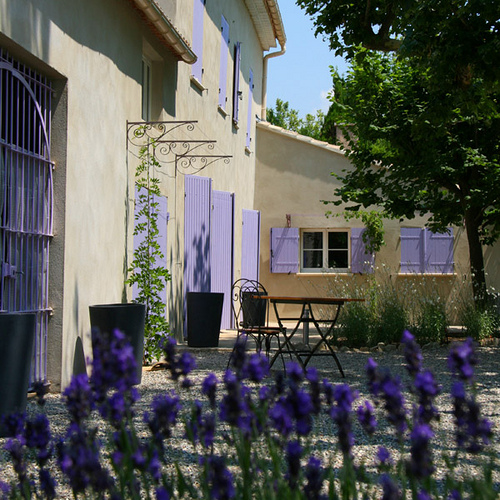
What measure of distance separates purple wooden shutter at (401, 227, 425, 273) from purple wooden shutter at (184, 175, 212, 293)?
585cm

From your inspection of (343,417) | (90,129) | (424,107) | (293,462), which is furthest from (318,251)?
(293,462)

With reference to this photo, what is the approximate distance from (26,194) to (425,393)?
477 cm

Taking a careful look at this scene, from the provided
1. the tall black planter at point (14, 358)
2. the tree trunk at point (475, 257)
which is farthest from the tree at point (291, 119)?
the tall black planter at point (14, 358)

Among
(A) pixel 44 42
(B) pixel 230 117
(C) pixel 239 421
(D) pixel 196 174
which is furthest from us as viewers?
(B) pixel 230 117

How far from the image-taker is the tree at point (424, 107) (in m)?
7.59

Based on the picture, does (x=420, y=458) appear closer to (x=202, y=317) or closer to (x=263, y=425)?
(x=263, y=425)

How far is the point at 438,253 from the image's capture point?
53.4 ft

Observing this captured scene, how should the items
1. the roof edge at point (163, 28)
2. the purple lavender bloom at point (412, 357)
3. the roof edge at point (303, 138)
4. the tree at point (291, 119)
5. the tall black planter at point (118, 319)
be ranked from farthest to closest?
the tree at point (291, 119), the roof edge at point (303, 138), the roof edge at point (163, 28), the tall black planter at point (118, 319), the purple lavender bloom at point (412, 357)

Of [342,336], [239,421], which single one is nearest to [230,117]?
[342,336]

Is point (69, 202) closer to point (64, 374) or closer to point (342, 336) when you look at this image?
point (64, 374)

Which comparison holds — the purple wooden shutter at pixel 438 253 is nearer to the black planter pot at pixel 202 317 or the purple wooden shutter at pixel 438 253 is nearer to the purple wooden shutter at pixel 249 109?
the purple wooden shutter at pixel 249 109

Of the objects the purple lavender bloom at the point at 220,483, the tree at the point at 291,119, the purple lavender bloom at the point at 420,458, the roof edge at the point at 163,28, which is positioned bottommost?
the purple lavender bloom at the point at 220,483

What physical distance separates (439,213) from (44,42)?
8299mm

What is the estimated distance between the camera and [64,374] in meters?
6.37
